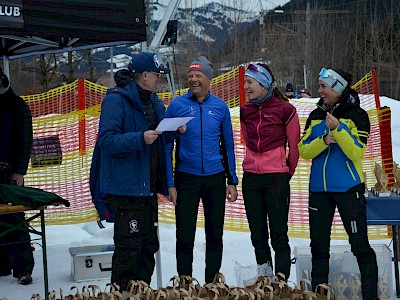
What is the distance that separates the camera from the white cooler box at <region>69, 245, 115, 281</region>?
17.9ft

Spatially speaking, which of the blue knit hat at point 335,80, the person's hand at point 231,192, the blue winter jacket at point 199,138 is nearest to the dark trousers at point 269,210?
the person's hand at point 231,192

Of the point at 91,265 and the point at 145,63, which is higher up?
the point at 145,63

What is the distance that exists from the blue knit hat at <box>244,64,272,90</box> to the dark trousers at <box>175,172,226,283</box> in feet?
2.45

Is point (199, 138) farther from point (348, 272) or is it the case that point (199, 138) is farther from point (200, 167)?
point (348, 272)

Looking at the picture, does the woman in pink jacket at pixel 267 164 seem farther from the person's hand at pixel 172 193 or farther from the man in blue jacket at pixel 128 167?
the man in blue jacket at pixel 128 167

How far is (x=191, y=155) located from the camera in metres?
4.64

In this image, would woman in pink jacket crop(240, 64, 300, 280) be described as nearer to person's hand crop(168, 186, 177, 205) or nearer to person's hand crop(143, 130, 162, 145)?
person's hand crop(168, 186, 177, 205)

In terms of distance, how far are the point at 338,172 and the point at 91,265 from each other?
7.73 ft

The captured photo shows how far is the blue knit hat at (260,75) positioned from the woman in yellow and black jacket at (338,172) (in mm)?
409

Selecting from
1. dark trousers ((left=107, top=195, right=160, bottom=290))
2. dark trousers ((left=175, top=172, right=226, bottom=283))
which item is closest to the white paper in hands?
dark trousers ((left=107, top=195, right=160, bottom=290))

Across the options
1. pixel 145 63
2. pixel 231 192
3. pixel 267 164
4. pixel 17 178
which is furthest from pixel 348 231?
pixel 17 178

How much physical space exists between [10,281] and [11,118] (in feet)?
4.67

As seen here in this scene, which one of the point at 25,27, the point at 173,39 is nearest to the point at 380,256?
the point at 173,39

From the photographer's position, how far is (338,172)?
14.3 feet
